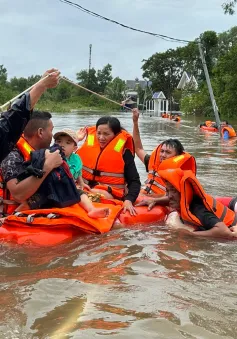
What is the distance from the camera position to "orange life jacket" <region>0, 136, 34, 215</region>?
4.12 meters

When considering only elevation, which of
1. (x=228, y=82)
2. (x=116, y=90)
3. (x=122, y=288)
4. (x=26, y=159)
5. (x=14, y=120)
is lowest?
(x=122, y=288)

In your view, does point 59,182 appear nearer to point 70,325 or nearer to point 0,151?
point 0,151

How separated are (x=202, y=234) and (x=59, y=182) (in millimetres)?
1348

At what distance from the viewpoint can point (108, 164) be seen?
516 cm

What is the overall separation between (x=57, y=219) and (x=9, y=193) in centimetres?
53

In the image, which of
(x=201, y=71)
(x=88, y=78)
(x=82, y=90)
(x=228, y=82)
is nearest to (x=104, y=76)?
(x=88, y=78)

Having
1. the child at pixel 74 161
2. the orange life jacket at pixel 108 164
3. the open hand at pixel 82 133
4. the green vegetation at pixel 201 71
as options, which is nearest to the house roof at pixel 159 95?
the green vegetation at pixel 201 71

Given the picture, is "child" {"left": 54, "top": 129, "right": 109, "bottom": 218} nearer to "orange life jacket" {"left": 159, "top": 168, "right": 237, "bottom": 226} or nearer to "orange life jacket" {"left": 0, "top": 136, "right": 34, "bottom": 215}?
"orange life jacket" {"left": 0, "top": 136, "right": 34, "bottom": 215}

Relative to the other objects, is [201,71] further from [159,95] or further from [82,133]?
[82,133]

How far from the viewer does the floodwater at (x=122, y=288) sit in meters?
2.32

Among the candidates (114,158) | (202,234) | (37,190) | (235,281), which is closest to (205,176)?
(114,158)

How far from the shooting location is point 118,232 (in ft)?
14.1

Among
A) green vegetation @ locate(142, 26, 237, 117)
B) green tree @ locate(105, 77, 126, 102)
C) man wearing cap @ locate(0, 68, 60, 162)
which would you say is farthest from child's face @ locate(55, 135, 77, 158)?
green tree @ locate(105, 77, 126, 102)

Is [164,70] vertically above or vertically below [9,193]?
above
